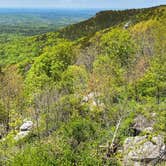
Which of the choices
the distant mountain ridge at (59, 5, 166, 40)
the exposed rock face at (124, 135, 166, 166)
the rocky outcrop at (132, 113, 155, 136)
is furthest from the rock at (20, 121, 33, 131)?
the distant mountain ridge at (59, 5, 166, 40)

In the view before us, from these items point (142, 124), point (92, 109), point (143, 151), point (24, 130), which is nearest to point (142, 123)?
point (142, 124)

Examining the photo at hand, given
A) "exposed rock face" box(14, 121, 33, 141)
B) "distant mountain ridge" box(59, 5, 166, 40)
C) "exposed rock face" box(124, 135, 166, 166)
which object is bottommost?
"exposed rock face" box(14, 121, 33, 141)

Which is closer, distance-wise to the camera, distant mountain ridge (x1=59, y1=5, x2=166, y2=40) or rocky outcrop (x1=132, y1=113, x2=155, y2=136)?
rocky outcrop (x1=132, y1=113, x2=155, y2=136)

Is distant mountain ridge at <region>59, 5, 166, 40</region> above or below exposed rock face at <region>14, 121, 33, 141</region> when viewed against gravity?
above

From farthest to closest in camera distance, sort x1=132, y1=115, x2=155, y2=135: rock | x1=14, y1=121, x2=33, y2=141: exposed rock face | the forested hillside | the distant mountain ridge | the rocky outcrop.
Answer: the distant mountain ridge < x1=14, y1=121, x2=33, y2=141: exposed rock face < x1=132, y1=115, x2=155, y2=135: rock < the rocky outcrop < the forested hillside

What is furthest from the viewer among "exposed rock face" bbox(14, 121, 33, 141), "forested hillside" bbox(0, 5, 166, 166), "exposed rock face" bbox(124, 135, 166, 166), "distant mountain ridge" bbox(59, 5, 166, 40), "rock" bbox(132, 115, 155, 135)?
"distant mountain ridge" bbox(59, 5, 166, 40)

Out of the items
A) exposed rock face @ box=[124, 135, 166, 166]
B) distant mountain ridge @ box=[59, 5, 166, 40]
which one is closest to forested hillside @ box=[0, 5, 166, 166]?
exposed rock face @ box=[124, 135, 166, 166]

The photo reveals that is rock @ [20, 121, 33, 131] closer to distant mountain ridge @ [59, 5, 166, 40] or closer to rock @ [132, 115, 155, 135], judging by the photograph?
rock @ [132, 115, 155, 135]

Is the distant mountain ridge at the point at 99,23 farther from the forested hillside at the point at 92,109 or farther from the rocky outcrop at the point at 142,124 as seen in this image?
the rocky outcrop at the point at 142,124
